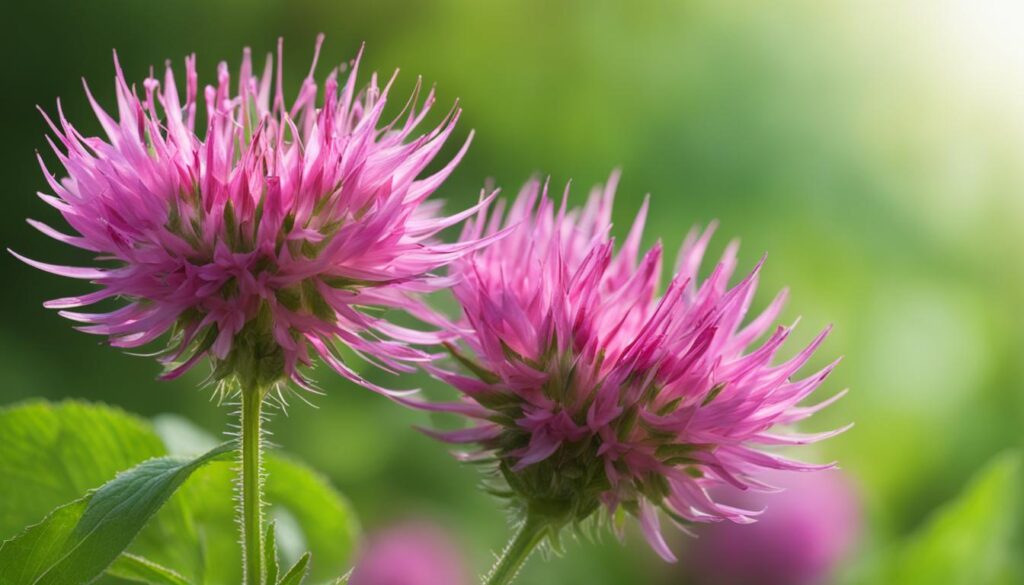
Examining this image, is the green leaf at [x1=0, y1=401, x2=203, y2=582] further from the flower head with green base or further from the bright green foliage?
the flower head with green base

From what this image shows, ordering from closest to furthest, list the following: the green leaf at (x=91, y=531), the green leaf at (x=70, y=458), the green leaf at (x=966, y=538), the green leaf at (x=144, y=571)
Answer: the green leaf at (x=91, y=531) < the green leaf at (x=144, y=571) < the green leaf at (x=70, y=458) < the green leaf at (x=966, y=538)

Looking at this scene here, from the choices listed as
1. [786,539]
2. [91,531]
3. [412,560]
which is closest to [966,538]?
[786,539]

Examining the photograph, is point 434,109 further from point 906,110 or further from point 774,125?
point 906,110

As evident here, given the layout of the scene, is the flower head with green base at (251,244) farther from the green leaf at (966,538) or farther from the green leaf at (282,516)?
the green leaf at (966,538)

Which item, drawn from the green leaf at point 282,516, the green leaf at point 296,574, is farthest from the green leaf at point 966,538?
the green leaf at point 296,574

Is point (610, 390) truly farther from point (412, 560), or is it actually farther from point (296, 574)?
point (412, 560)

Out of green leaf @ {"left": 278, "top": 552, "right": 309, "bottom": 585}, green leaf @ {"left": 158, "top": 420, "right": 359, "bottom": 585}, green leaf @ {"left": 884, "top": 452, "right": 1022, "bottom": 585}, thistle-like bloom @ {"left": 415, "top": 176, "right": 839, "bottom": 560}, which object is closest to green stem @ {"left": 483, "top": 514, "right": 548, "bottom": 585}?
thistle-like bloom @ {"left": 415, "top": 176, "right": 839, "bottom": 560}
